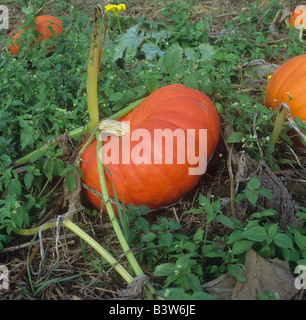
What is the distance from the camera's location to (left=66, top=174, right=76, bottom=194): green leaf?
6.91ft

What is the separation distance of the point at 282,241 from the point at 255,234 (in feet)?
0.36

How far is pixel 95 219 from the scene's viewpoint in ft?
7.42

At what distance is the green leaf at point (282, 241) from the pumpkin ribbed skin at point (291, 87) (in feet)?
3.43

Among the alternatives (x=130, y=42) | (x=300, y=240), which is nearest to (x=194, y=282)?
(x=300, y=240)

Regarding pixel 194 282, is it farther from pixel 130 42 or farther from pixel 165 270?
pixel 130 42

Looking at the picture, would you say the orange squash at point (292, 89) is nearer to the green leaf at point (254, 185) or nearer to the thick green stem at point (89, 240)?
the green leaf at point (254, 185)

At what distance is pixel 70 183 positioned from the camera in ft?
6.93

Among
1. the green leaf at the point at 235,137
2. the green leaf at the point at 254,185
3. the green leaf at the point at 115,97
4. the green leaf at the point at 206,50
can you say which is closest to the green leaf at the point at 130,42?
the green leaf at the point at 206,50

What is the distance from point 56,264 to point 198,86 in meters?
1.40

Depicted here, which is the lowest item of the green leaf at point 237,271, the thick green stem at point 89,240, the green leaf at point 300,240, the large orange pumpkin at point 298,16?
the thick green stem at point 89,240

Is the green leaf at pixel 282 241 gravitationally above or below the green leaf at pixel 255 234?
below

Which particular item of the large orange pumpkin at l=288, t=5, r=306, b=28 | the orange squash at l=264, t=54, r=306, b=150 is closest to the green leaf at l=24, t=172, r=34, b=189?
the orange squash at l=264, t=54, r=306, b=150

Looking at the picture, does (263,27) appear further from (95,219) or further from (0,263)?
(0,263)

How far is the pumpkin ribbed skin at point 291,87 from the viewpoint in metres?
2.52
